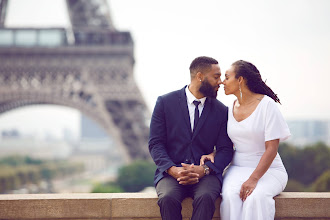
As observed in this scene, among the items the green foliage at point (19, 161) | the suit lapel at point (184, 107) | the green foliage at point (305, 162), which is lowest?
the green foliage at point (19, 161)

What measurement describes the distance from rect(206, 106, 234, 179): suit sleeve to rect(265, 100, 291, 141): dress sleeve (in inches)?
19.7

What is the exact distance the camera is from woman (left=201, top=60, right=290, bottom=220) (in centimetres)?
376

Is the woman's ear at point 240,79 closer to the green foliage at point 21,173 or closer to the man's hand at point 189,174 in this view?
the man's hand at point 189,174

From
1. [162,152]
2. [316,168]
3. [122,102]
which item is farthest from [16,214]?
[316,168]

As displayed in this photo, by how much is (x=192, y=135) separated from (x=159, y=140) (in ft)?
1.16

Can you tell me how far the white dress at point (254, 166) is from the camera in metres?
3.71

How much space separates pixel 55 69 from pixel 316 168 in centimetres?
1993

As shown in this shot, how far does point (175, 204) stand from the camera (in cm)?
377

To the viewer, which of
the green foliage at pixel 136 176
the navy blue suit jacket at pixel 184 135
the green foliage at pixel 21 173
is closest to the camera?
the navy blue suit jacket at pixel 184 135

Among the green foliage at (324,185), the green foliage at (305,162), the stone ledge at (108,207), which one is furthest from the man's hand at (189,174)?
the green foliage at (305,162)

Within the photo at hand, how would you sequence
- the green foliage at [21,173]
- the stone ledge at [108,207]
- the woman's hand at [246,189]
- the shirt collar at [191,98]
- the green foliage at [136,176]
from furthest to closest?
the green foliage at [21,173]
the green foliage at [136,176]
the shirt collar at [191,98]
the stone ledge at [108,207]
the woman's hand at [246,189]

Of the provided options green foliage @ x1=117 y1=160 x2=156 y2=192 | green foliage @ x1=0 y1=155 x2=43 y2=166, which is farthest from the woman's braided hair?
green foliage @ x1=0 y1=155 x2=43 y2=166

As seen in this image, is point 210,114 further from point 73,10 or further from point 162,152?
point 73,10

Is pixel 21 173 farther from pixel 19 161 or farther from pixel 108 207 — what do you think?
pixel 108 207
